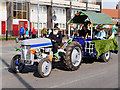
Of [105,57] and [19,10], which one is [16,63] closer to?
[105,57]

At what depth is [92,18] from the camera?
1079 cm

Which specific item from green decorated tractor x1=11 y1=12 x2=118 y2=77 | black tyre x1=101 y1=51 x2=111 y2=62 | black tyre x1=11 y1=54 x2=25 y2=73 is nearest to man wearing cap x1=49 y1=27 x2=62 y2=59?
green decorated tractor x1=11 y1=12 x2=118 y2=77

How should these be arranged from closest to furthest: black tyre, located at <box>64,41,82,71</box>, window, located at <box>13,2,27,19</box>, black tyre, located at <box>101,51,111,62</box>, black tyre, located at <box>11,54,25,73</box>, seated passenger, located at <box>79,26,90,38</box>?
black tyre, located at <box>11,54,25,73</box>
black tyre, located at <box>64,41,82,71</box>
black tyre, located at <box>101,51,111,62</box>
seated passenger, located at <box>79,26,90,38</box>
window, located at <box>13,2,27,19</box>

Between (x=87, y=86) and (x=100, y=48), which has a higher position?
(x=100, y=48)

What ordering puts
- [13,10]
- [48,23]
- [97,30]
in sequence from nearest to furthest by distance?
[97,30] < [13,10] < [48,23]

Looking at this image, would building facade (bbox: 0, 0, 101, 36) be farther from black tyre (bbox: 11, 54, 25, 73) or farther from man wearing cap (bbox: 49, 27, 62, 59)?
black tyre (bbox: 11, 54, 25, 73)

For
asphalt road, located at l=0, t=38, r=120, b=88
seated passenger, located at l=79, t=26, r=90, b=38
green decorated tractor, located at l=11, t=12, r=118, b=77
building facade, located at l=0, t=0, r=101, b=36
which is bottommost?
asphalt road, located at l=0, t=38, r=120, b=88

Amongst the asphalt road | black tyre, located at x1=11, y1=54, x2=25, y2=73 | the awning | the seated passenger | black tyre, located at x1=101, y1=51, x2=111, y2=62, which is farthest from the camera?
the seated passenger

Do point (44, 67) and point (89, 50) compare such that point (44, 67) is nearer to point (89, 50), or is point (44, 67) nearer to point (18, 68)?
point (18, 68)

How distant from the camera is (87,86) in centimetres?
714

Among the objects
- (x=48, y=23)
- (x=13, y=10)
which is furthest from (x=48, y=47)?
(x=48, y=23)

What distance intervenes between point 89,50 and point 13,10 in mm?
29094

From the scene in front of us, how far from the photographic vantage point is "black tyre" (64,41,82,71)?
29.6 ft

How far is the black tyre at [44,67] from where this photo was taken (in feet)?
26.1
